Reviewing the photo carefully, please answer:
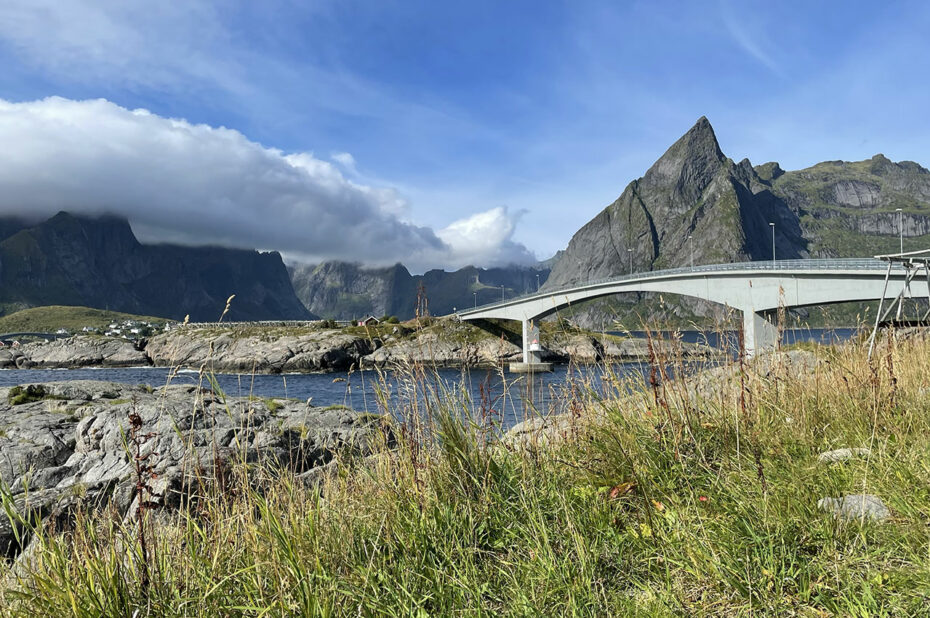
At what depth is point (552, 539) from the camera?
3.03 metres

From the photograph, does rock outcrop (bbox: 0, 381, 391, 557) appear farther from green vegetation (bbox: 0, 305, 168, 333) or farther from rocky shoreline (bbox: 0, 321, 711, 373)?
green vegetation (bbox: 0, 305, 168, 333)

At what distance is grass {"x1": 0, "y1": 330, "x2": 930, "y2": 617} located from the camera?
2443 mm

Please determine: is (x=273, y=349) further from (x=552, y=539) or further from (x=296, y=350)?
(x=552, y=539)

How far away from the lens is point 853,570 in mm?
2385

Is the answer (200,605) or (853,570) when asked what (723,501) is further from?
(200,605)

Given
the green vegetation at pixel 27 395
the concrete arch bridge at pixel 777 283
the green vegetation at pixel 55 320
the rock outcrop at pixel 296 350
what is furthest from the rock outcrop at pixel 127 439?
the green vegetation at pixel 55 320

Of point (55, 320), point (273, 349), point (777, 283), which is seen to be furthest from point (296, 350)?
point (55, 320)

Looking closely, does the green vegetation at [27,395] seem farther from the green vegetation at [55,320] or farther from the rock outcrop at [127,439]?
the green vegetation at [55,320]

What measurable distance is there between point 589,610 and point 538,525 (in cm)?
59

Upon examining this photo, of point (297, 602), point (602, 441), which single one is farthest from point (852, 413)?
point (297, 602)

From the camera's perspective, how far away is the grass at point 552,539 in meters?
2.44

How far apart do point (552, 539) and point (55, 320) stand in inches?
8039

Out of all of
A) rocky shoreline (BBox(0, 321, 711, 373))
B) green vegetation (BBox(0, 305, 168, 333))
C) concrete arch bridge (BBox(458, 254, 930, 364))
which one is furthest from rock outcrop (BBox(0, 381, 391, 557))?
green vegetation (BBox(0, 305, 168, 333))

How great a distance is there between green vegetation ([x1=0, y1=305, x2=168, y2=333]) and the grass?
185723 mm
